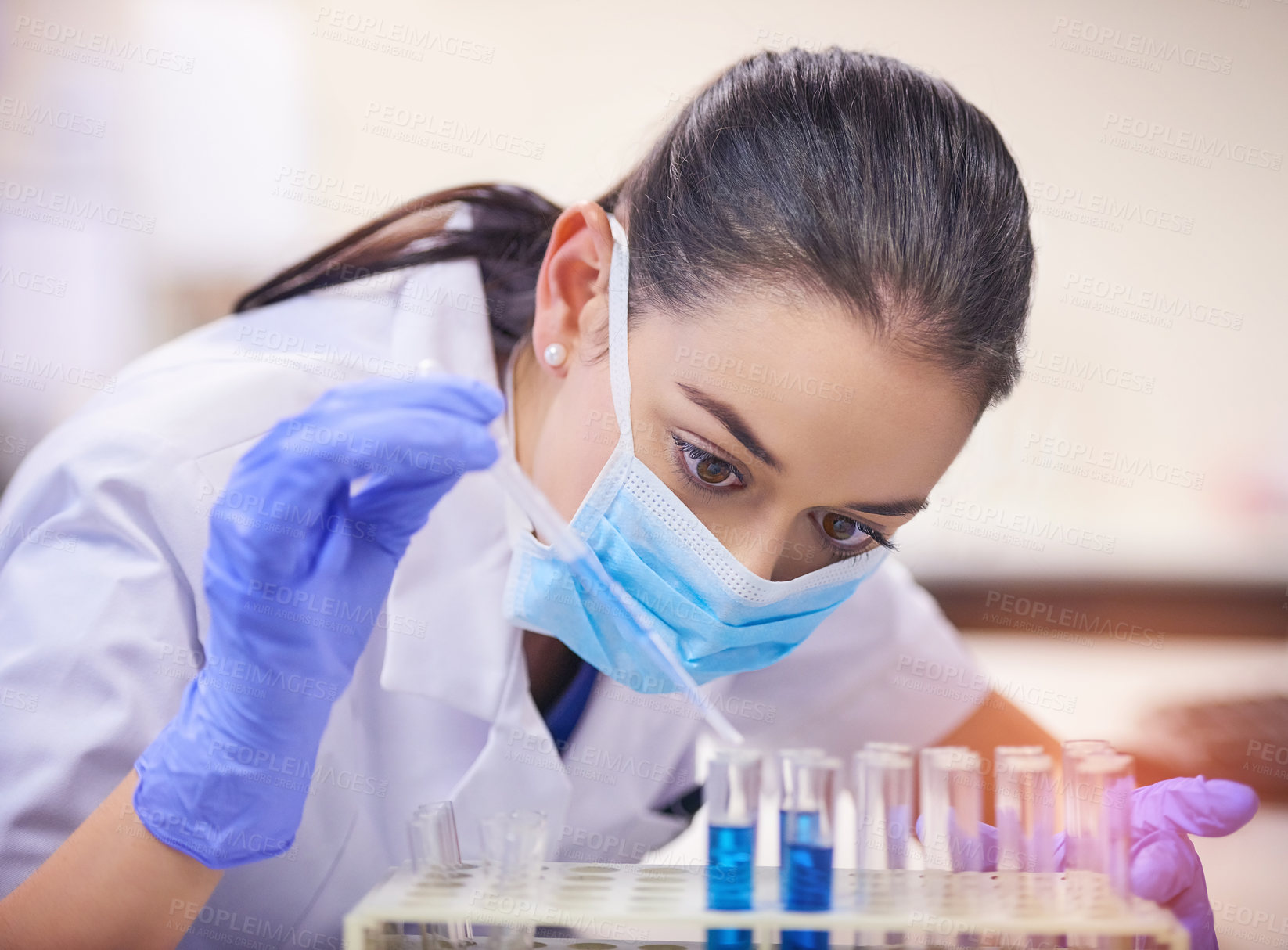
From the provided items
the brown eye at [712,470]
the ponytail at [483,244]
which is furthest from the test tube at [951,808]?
the ponytail at [483,244]

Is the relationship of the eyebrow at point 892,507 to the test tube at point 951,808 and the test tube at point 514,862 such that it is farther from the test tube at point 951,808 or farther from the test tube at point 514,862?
the test tube at point 514,862

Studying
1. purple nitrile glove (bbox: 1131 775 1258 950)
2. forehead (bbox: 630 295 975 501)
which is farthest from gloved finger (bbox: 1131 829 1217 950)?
forehead (bbox: 630 295 975 501)

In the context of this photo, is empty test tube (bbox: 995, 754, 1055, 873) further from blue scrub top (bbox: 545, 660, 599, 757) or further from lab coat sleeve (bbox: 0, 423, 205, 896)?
lab coat sleeve (bbox: 0, 423, 205, 896)

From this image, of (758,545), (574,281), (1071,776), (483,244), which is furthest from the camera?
(483,244)

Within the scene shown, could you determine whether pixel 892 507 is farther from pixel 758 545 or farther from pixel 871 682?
pixel 871 682

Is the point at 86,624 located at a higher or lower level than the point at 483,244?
lower

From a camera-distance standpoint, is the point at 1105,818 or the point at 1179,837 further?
the point at 1179,837

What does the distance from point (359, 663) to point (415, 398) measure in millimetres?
398

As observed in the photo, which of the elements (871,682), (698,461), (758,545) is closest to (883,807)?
(758,545)

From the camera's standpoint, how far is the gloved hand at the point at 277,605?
842mm

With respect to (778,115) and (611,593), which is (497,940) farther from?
(778,115)

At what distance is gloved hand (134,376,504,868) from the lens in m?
0.84

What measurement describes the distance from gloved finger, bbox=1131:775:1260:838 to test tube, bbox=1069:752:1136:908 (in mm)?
122

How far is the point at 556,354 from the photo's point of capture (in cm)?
109
